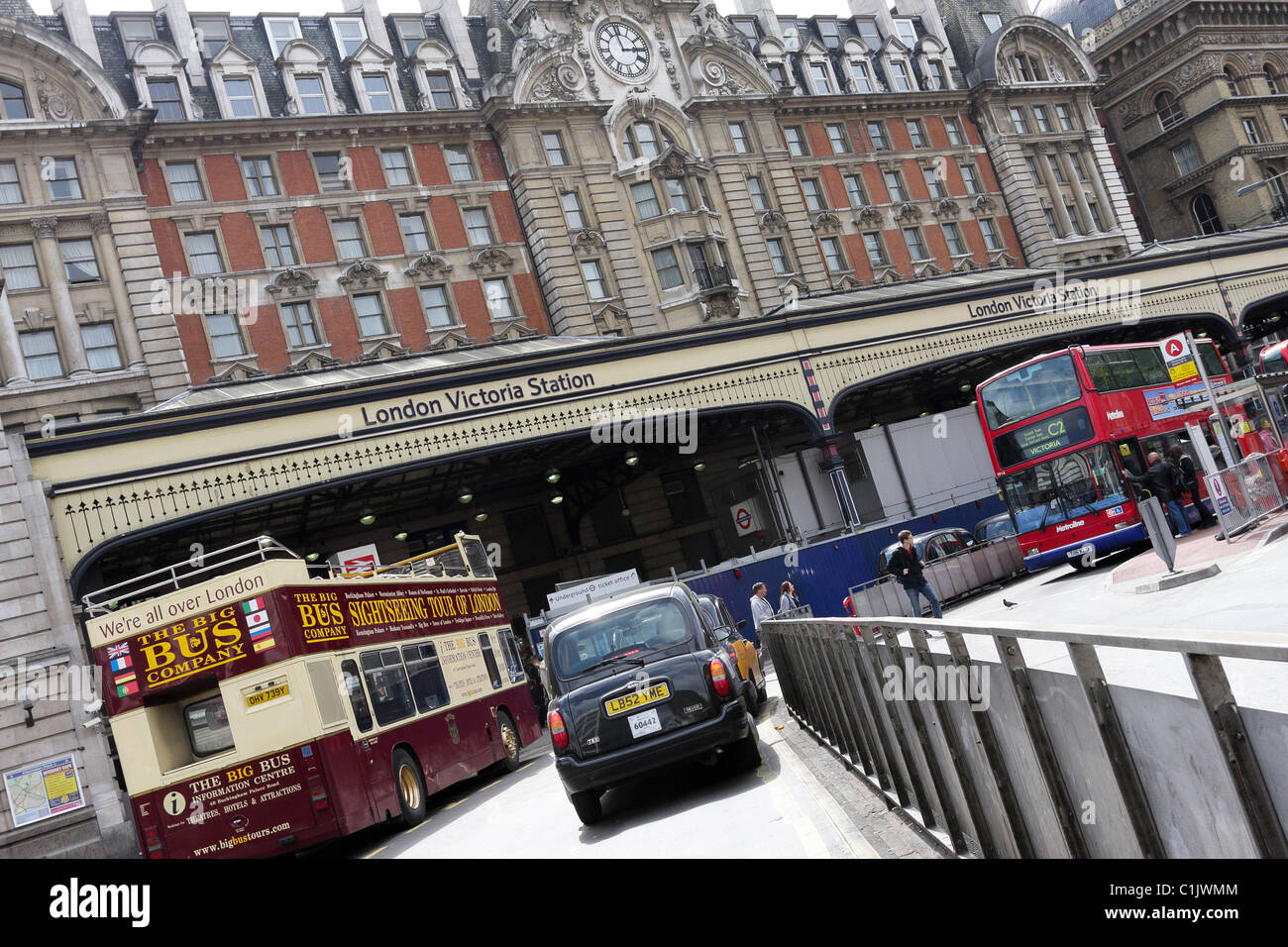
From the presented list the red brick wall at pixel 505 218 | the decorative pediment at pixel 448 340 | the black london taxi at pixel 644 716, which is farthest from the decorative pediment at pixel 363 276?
the black london taxi at pixel 644 716

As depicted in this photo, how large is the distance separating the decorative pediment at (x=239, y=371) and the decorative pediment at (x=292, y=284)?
2.58 m

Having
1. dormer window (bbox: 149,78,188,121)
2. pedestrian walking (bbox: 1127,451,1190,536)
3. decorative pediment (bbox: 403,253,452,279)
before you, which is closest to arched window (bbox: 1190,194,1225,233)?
decorative pediment (bbox: 403,253,452,279)

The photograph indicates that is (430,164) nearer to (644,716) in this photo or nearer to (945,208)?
(945,208)

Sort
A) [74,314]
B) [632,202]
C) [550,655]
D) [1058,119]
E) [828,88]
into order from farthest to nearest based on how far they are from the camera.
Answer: [1058,119] < [828,88] < [632,202] < [74,314] < [550,655]

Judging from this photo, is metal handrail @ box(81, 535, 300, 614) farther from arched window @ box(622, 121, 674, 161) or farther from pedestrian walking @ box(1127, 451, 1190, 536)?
arched window @ box(622, 121, 674, 161)

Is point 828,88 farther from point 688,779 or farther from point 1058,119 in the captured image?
point 688,779

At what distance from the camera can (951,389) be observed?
157 feet

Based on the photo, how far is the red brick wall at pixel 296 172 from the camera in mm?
37312

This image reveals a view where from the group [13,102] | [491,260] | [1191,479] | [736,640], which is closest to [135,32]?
[13,102]

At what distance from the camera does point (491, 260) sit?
4025cm

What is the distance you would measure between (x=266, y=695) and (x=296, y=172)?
92.1 ft

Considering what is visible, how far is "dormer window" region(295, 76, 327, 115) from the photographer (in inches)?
1524

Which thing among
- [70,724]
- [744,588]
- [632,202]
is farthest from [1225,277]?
[70,724]

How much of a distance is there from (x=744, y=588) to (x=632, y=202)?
18.3 meters
